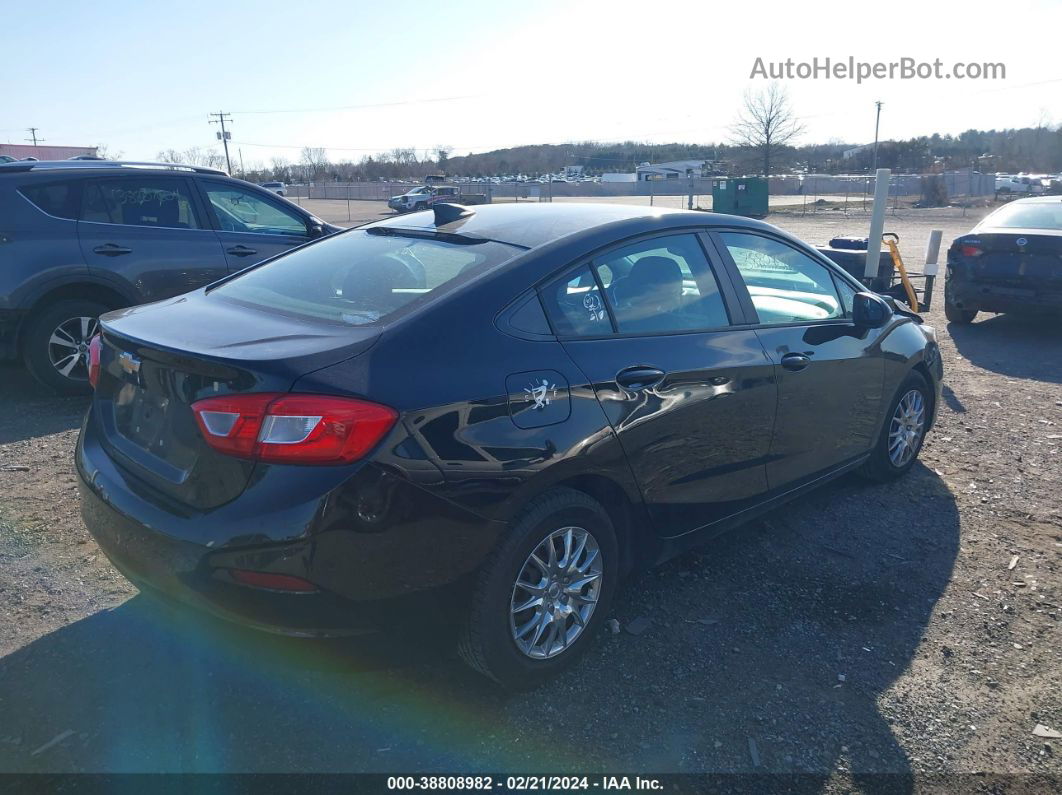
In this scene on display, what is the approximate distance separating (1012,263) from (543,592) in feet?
27.4

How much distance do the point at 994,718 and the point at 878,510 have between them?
6.20ft

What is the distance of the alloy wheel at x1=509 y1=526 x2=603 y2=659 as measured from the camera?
9.77 feet

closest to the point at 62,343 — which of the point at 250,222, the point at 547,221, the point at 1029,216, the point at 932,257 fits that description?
the point at 250,222

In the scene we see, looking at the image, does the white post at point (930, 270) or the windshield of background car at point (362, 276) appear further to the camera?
the white post at point (930, 270)

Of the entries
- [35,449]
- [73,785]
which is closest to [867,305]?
[73,785]

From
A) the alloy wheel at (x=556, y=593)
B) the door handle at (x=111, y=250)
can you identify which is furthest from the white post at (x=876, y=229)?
the door handle at (x=111, y=250)

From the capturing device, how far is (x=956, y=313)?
1036cm

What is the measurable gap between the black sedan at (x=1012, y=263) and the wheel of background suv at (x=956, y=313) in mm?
17

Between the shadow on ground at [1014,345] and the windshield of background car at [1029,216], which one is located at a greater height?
the windshield of background car at [1029,216]

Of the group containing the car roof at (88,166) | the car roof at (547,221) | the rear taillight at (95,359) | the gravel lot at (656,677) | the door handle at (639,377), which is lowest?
the gravel lot at (656,677)

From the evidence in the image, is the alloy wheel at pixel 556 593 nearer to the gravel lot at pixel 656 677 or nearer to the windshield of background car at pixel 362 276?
the gravel lot at pixel 656 677

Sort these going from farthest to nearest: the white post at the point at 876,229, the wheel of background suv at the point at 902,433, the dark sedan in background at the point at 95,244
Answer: the white post at the point at 876,229, the dark sedan in background at the point at 95,244, the wheel of background suv at the point at 902,433

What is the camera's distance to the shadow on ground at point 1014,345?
8.14 meters

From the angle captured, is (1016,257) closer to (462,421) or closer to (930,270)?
(930,270)
